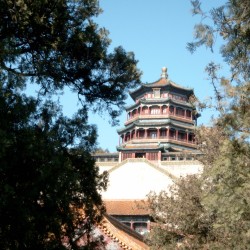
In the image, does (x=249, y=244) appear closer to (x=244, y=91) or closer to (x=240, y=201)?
(x=240, y=201)

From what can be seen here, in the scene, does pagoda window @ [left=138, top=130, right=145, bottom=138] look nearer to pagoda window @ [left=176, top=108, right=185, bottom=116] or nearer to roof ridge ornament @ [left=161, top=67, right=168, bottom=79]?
pagoda window @ [left=176, top=108, right=185, bottom=116]

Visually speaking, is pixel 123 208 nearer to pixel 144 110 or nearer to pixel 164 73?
pixel 144 110

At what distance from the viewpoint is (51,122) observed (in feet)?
28.0

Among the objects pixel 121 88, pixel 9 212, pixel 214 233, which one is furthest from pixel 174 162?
pixel 9 212

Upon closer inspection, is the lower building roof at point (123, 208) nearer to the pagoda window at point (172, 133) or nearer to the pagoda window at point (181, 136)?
the pagoda window at point (172, 133)

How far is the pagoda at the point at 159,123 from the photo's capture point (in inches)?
1715

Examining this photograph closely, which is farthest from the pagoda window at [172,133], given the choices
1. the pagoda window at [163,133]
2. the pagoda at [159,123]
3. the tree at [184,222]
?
the tree at [184,222]

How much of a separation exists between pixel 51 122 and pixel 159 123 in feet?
118

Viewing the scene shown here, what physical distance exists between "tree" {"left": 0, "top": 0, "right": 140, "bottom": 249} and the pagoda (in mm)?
33522

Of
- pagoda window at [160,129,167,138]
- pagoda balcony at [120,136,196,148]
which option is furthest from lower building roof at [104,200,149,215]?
pagoda window at [160,129,167,138]

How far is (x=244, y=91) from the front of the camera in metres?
7.46

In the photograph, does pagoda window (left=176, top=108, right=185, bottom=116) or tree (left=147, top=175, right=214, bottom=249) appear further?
pagoda window (left=176, top=108, right=185, bottom=116)

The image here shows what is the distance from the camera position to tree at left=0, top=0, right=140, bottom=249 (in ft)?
23.4

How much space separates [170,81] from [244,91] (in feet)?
126
